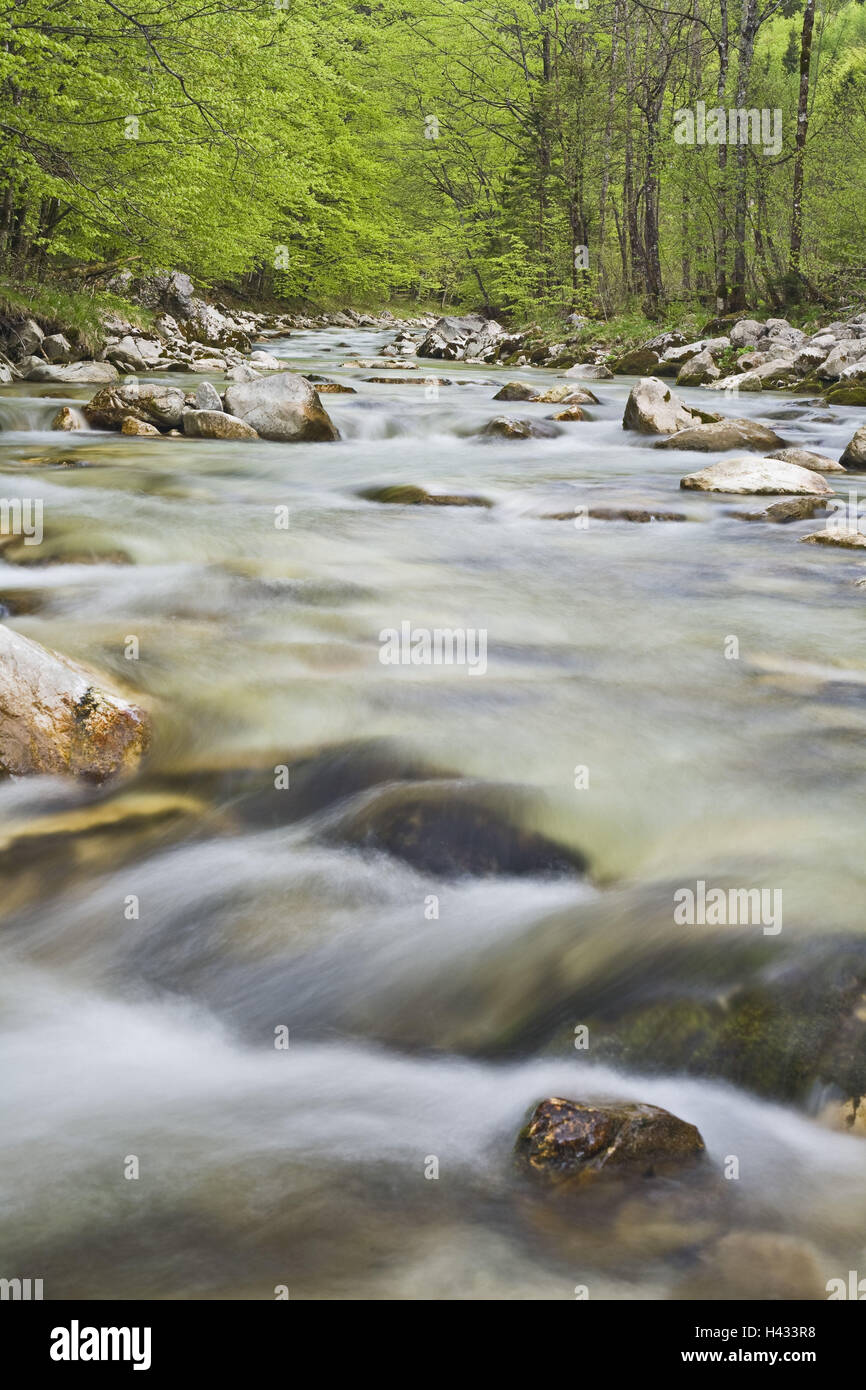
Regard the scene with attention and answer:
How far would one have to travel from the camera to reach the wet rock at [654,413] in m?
10.5

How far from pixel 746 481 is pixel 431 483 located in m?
2.53

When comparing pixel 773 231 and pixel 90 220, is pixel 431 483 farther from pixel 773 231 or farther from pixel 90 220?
pixel 773 231

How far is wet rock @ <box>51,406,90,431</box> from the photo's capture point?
1012 centimetres

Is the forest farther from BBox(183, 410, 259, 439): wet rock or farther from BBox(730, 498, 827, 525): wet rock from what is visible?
BBox(730, 498, 827, 525): wet rock

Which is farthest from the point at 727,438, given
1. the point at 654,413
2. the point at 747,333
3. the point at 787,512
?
the point at 747,333

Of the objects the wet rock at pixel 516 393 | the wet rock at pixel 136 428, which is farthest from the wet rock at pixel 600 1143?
the wet rock at pixel 516 393

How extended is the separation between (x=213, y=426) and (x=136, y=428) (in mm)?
790

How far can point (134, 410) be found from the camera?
1039cm

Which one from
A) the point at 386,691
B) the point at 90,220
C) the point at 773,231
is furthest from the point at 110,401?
the point at 773,231

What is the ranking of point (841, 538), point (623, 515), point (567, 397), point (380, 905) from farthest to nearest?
point (567, 397), point (623, 515), point (841, 538), point (380, 905)

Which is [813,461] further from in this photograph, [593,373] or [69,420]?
[593,373]

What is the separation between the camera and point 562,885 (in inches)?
118

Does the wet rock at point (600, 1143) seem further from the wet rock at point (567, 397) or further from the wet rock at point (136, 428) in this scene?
the wet rock at point (567, 397)

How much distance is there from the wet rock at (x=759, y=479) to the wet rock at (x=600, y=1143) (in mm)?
6566
